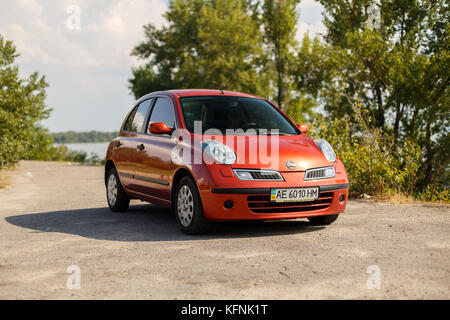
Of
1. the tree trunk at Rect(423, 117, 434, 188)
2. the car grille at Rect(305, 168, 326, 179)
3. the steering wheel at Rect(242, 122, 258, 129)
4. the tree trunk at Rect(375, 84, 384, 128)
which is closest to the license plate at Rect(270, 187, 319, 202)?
the car grille at Rect(305, 168, 326, 179)

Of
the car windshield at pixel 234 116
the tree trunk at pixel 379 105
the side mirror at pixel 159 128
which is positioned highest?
the tree trunk at pixel 379 105

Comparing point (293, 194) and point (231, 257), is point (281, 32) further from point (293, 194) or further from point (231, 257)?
point (231, 257)

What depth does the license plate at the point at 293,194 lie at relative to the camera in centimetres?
625

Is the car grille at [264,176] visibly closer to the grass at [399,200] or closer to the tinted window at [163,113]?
the tinted window at [163,113]

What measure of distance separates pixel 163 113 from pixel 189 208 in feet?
6.02

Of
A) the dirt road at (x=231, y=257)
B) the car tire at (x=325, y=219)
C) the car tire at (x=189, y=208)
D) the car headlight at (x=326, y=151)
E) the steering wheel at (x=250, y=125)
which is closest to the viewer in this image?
the dirt road at (x=231, y=257)

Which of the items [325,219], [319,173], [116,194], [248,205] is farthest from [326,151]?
[116,194]

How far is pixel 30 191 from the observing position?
44.1ft

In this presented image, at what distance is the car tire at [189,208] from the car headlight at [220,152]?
415mm

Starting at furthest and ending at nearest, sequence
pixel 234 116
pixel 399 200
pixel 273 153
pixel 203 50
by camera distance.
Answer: pixel 203 50, pixel 399 200, pixel 234 116, pixel 273 153

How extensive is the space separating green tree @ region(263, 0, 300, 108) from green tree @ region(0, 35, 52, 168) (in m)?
15.6

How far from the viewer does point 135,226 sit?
24.8 ft

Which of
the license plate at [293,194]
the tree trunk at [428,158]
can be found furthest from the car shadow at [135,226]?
the tree trunk at [428,158]
